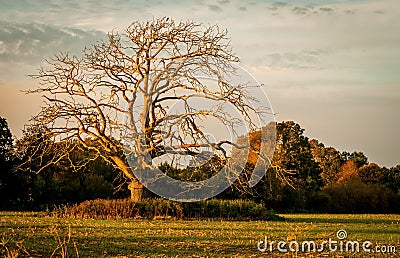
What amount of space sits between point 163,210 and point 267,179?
1404 centimetres

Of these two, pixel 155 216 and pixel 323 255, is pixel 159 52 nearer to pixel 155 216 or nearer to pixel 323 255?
pixel 155 216

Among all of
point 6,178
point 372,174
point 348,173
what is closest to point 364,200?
point 348,173

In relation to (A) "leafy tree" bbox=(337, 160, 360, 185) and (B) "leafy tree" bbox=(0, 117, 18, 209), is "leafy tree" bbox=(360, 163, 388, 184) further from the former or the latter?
(B) "leafy tree" bbox=(0, 117, 18, 209)

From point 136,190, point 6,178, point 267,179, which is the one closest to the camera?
point 136,190

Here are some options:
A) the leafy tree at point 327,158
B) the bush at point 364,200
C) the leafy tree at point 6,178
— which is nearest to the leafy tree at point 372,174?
the leafy tree at point 327,158

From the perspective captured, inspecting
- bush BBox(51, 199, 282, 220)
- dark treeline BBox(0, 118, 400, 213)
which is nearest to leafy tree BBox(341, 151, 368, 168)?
dark treeline BBox(0, 118, 400, 213)

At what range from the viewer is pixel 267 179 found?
35.0 meters

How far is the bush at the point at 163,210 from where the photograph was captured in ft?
71.2

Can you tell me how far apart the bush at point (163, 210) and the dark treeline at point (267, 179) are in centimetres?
86

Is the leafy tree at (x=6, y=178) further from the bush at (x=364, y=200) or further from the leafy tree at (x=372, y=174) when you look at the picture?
the leafy tree at (x=372, y=174)

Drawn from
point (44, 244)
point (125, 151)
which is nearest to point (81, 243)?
point (44, 244)

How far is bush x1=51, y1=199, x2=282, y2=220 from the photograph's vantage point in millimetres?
21688

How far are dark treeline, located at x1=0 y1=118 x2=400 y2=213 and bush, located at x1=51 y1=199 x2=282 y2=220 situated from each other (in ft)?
2.81

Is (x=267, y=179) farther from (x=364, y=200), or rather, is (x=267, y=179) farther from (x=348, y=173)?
(x=348, y=173)
